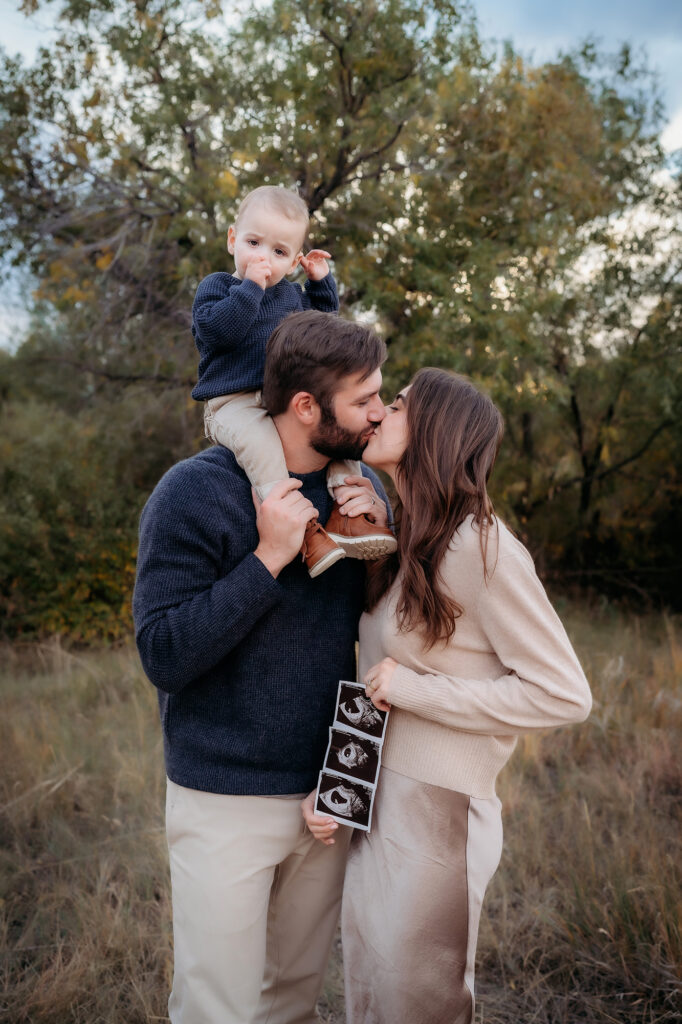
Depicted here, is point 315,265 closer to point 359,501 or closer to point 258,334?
point 258,334

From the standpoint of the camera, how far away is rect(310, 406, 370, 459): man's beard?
1.97m

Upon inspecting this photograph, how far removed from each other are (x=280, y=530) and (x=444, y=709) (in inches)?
21.9

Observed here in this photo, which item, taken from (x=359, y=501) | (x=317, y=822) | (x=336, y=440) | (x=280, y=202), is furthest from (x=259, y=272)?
(x=317, y=822)

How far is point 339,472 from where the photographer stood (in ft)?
6.88

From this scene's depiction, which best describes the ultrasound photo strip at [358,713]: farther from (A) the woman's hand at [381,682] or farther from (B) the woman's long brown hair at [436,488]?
(B) the woman's long brown hair at [436,488]

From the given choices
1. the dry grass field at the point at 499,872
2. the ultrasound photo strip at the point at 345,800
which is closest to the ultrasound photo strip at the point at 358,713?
the ultrasound photo strip at the point at 345,800

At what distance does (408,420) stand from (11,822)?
3234 millimetres

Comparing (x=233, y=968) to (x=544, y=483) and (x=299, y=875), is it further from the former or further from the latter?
(x=544, y=483)

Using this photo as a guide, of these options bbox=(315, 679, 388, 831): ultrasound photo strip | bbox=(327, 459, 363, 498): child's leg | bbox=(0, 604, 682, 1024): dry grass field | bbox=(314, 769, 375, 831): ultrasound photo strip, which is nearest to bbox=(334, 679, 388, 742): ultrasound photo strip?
bbox=(315, 679, 388, 831): ultrasound photo strip

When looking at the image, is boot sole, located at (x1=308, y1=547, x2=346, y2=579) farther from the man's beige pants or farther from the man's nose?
the man's beige pants

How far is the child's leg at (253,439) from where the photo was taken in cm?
191

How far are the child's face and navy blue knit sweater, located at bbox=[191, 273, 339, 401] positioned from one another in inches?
8.6

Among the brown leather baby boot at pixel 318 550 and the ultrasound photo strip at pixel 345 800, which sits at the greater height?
the brown leather baby boot at pixel 318 550

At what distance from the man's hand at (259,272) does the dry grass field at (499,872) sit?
2.40 meters
